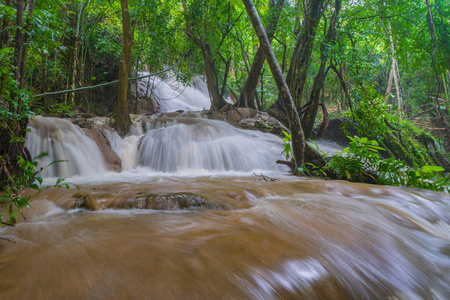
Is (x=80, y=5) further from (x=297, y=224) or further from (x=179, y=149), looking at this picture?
(x=297, y=224)

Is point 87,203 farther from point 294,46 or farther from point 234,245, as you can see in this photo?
point 294,46

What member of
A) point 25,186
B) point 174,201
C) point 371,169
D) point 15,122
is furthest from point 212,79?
point 25,186

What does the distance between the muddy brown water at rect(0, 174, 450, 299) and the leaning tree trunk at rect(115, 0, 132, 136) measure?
409 cm

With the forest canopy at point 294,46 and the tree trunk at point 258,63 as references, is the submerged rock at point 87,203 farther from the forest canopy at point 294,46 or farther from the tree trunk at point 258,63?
the tree trunk at point 258,63

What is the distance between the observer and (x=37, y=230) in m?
1.68

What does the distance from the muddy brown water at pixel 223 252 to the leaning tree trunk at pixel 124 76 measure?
13.4 feet

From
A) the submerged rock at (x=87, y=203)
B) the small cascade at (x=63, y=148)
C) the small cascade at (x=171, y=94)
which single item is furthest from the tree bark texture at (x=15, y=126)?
the small cascade at (x=171, y=94)

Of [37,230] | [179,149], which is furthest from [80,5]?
[37,230]

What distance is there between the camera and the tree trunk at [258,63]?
322 inches

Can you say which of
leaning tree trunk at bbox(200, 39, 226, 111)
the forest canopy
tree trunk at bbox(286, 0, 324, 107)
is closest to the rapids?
the forest canopy

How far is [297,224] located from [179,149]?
461 cm

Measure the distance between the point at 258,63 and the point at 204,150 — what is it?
4.93 meters

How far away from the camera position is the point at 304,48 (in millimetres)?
8539

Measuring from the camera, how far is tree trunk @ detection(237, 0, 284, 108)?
817 centimetres
